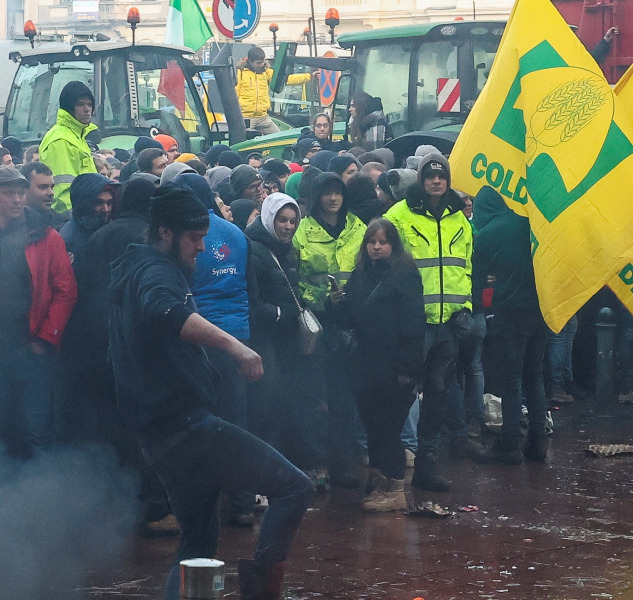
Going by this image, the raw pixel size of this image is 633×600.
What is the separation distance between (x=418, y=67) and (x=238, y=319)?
8618 millimetres

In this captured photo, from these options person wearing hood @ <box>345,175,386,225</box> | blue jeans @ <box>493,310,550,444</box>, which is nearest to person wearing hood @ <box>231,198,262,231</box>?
person wearing hood @ <box>345,175,386,225</box>

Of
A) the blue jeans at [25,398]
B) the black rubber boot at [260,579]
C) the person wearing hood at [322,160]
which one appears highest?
the person wearing hood at [322,160]

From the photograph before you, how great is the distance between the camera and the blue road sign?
1516 centimetres

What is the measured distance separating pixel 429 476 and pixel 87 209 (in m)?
2.62

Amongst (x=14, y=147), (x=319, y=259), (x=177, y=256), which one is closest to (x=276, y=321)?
(x=319, y=259)

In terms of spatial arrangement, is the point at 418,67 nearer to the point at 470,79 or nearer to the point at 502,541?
the point at 470,79

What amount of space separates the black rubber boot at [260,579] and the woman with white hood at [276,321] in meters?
2.29

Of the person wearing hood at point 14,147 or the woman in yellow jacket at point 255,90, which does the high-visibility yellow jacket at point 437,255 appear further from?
the woman in yellow jacket at point 255,90

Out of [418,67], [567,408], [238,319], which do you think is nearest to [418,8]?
[418,67]

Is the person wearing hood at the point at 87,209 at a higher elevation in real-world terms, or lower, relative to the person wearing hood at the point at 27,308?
higher

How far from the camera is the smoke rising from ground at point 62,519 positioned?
6188mm

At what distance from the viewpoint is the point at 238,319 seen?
715 cm

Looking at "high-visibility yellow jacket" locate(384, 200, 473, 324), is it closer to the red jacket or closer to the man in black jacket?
the red jacket

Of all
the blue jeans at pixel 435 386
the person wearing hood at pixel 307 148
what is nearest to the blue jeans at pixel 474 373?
the blue jeans at pixel 435 386
